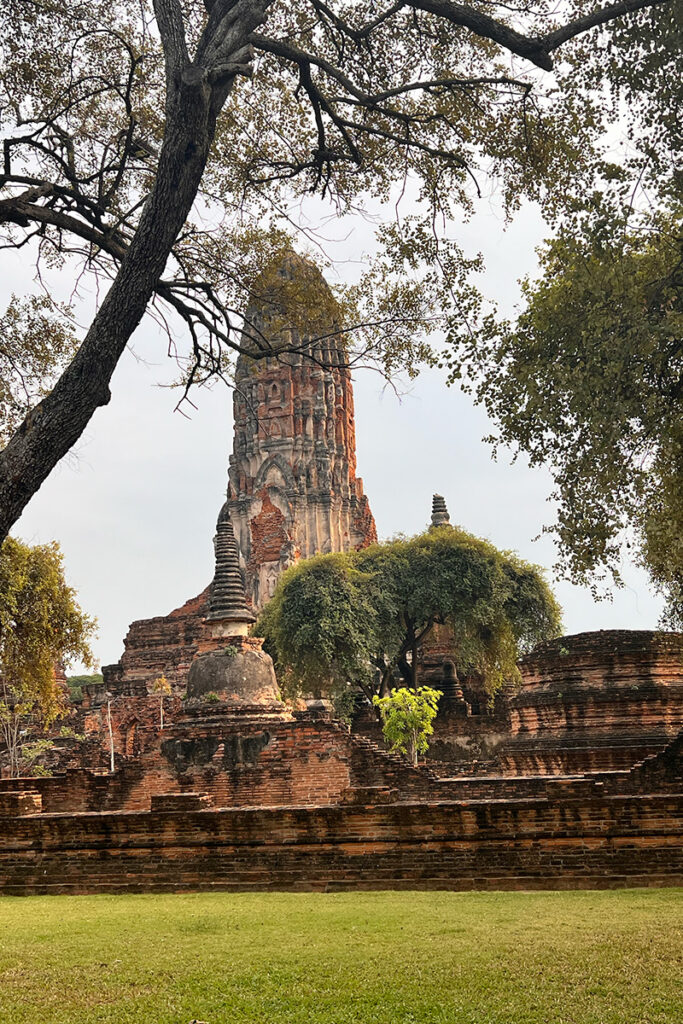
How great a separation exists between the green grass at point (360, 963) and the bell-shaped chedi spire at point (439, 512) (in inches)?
1332

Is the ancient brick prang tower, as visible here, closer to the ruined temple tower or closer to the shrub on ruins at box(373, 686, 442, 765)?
the ruined temple tower

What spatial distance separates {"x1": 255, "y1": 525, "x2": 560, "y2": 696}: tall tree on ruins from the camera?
98.8 ft

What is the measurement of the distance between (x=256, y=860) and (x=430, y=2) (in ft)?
24.7

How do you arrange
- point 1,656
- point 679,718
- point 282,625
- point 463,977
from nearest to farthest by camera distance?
1. point 463,977
2. point 679,718
3. point 1,656
4. point 282,625

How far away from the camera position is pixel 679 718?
1388cm

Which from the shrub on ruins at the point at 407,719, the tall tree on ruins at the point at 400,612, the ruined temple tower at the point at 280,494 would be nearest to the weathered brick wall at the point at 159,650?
the ruined temple tower at the point at 280,494

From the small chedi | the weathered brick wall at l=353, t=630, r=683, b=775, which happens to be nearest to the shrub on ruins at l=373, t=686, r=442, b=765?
the small chedi

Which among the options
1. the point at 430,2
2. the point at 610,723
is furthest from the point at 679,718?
the point at 430,2

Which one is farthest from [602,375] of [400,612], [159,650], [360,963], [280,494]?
[280,494]

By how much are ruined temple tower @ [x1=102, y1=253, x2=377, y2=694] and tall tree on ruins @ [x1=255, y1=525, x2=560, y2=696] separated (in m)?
8.56

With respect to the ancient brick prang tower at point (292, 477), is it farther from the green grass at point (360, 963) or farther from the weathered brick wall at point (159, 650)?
the green grass at point (360, 963)

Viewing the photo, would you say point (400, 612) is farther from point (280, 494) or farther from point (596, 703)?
point (596, 703)

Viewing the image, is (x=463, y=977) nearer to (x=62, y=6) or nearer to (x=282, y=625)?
(x=62, y=6)

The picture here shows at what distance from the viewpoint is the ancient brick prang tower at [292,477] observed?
4406 cm
